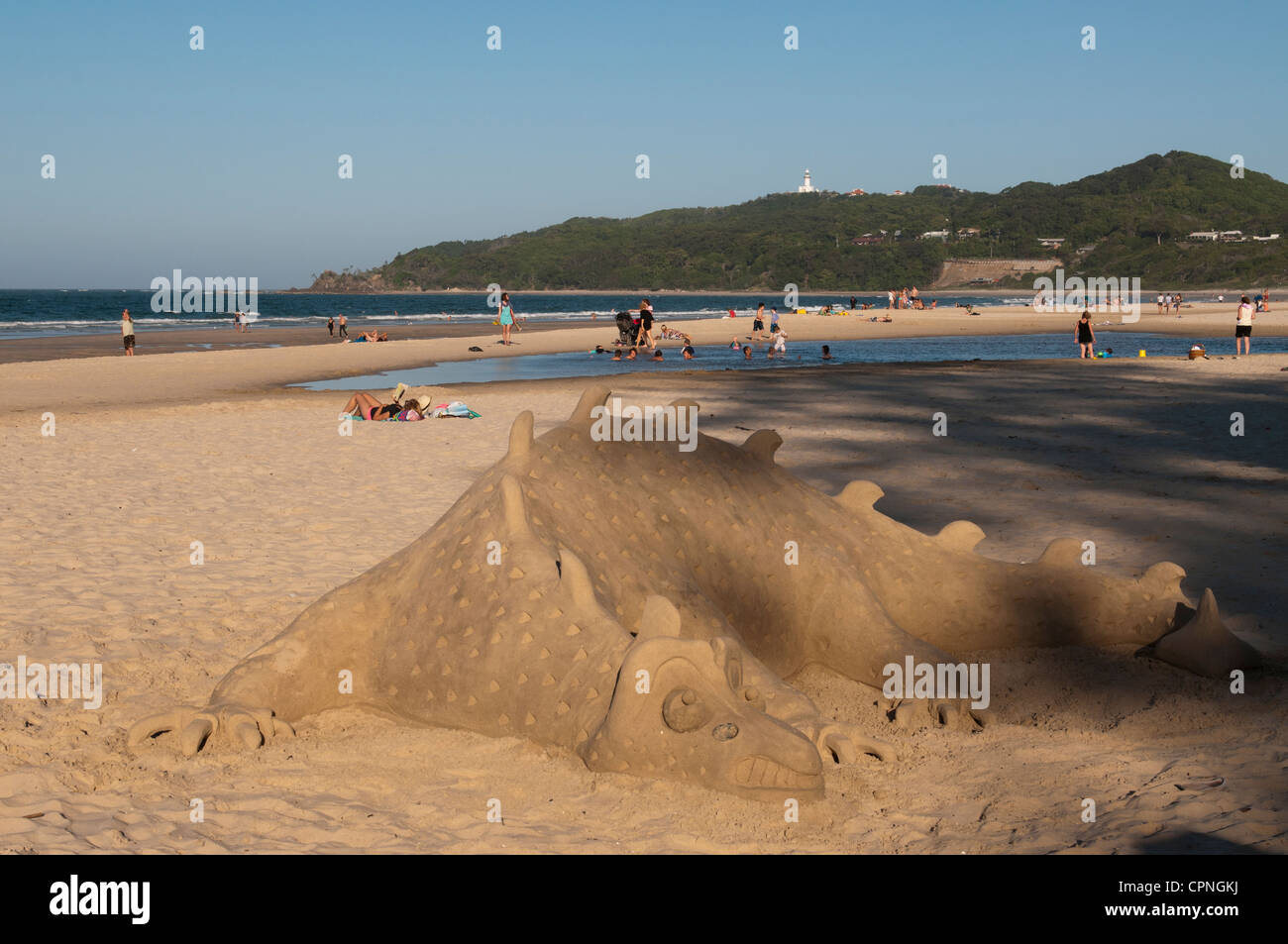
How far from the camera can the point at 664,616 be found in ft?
12.4

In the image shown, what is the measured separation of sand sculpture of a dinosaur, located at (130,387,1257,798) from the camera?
12.2 ft

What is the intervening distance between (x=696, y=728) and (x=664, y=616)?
0.40 meters

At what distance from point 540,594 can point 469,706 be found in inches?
21.5

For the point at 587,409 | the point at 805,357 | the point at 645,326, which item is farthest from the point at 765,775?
the point at 805,357

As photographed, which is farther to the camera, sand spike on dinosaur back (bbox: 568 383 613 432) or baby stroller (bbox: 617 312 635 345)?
baby stroller (bbox: 617 312 635 345)

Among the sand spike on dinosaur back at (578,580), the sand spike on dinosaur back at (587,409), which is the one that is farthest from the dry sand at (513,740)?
the sand spike on dinosaur back at (587,409)

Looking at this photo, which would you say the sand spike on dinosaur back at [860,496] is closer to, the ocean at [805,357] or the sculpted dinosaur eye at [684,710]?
the sculpted dinosaur eye at [684,710]

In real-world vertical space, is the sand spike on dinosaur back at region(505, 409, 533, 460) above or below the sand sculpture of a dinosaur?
above

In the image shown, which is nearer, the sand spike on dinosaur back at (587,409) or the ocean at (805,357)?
the sand spike on dinosaur back at (587,409)

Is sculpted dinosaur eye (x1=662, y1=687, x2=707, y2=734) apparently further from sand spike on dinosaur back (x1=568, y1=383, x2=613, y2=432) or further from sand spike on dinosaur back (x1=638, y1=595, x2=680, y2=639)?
sand spike on dinosaur back (x1=568, y1=383, x2=613, y2=432)

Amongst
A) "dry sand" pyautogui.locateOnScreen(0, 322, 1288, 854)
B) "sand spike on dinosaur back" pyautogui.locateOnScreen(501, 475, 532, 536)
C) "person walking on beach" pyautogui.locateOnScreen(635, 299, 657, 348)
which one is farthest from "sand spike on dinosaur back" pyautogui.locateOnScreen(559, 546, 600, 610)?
"person walking on beach" pyautogui.locateOnScreen(635, 299, 657, 348)

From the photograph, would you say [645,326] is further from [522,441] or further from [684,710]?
[684,710]

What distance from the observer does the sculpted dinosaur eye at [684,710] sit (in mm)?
3635

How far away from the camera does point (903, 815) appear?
3877 mm
